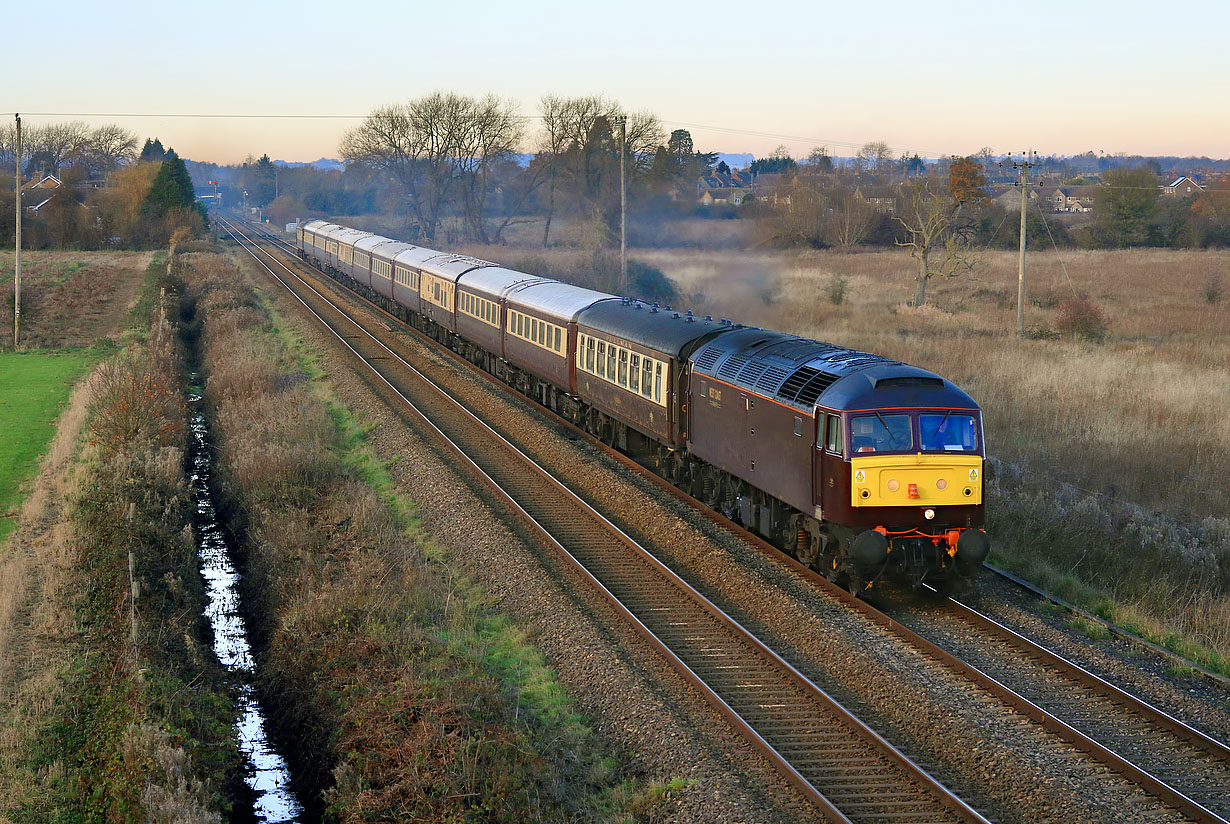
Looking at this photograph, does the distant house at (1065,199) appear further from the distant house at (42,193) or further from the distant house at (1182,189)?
the distant house at (42,193)

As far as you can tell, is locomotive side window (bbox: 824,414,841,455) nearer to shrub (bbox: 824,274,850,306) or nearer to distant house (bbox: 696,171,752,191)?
shrub (bbox: 824,274,850,306)

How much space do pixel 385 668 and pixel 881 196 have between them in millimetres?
55642

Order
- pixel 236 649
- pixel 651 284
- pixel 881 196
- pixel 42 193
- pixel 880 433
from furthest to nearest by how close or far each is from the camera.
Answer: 1. pixel 42 193
2. pixel 881 196
3. pixel 651 284
4. pixel 236 649
5. pixel 880 433

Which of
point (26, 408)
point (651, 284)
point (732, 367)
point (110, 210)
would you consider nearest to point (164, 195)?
point (110, 210)

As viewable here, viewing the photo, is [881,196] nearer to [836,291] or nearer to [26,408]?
[836,291]

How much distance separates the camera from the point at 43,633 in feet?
44.6

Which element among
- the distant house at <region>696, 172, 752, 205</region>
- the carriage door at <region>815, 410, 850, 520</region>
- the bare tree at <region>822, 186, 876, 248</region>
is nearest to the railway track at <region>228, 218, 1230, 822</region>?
the carriage door at <region>815, 410, 850, 520</region>

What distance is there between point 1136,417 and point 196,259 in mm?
56792

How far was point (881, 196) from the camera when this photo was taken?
62.2m

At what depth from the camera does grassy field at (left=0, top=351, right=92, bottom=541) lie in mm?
20953

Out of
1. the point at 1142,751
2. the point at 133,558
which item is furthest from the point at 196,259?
the point at 1142,751

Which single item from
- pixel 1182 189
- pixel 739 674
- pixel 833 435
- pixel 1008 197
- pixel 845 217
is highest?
pixel 1182 189

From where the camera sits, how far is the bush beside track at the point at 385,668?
30.5 ft

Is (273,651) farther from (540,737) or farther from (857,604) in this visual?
(857,604)
